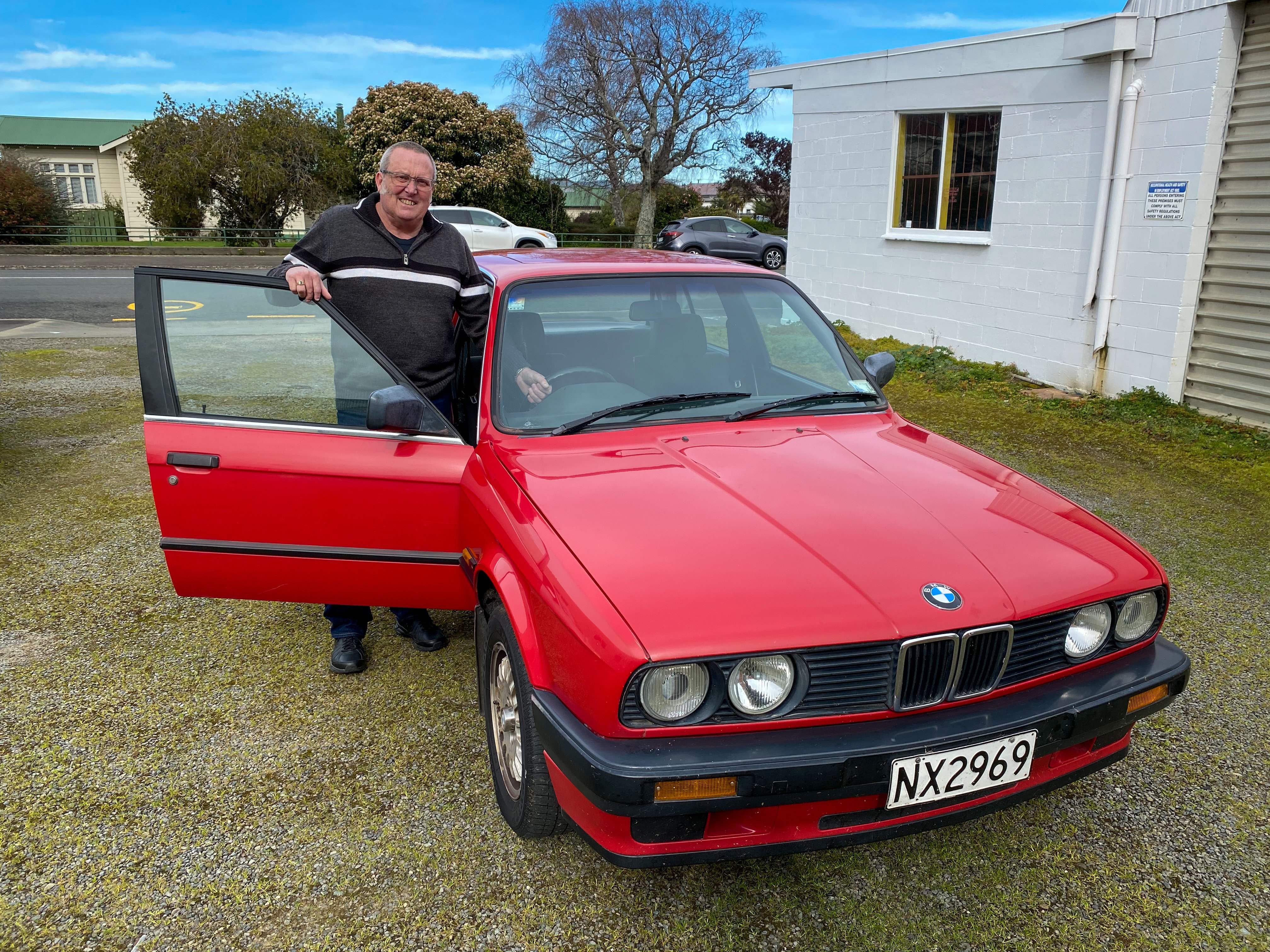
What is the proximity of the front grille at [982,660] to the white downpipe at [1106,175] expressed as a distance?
6.94m

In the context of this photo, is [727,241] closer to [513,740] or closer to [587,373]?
[587,373]

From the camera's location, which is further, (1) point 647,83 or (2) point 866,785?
(1) point 647,83

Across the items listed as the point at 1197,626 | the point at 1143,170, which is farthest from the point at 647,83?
the point at 1197,626

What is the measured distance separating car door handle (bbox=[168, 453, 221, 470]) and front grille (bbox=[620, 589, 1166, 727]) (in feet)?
6.12

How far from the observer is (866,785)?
2053mm

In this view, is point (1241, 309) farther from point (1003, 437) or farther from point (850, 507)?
point (850, 507)

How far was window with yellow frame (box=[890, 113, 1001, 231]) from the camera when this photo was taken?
9.48 metres

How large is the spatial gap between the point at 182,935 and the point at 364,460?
1481mm

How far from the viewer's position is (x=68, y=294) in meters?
17.5

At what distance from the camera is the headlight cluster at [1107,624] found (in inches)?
93.7

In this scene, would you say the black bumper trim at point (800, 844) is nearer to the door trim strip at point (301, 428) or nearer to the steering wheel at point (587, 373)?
the door trim strip at point (301, 428)

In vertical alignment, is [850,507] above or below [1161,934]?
above

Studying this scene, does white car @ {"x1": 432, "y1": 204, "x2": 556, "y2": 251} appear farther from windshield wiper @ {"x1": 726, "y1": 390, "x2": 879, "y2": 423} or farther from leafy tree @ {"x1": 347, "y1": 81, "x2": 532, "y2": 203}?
windshield wiper @ {"x1": 726, "y1": 390, "x2": 879, "y2": 423}

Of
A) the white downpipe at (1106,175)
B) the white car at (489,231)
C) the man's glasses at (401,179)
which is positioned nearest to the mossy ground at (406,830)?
the man's glasses at (401,179)
